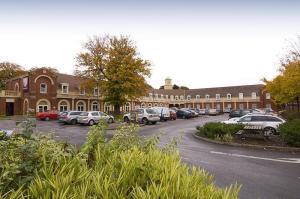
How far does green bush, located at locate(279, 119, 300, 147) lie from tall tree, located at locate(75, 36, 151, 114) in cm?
2981

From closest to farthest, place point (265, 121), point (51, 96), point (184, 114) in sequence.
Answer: point (265, 121), point (184, 114), point (51, 96)

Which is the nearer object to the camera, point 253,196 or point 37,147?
point 37,147

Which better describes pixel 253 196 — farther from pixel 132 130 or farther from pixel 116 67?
→ pixel 116 67

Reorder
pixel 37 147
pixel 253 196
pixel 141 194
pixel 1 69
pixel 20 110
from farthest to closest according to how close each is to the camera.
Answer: pixel 1 69 → pixel 20 110 → pixel 253 196 → pixel 37 147 → pixel 141 194

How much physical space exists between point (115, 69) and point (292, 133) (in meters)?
33.0

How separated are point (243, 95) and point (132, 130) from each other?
88940 mm

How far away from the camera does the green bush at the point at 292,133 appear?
15.1 m

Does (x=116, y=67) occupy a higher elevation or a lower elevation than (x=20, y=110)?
higher

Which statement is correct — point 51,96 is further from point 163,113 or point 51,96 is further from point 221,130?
point 221,130

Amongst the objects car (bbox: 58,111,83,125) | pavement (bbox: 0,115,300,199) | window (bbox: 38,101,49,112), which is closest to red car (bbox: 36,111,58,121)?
window (bbox: 38,101,49,112)

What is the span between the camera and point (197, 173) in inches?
184

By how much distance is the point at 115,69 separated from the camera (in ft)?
148

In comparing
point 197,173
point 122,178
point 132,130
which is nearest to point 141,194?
point 122,178

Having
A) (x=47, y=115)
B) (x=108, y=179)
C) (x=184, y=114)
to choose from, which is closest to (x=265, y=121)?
(x=108, y=179)
